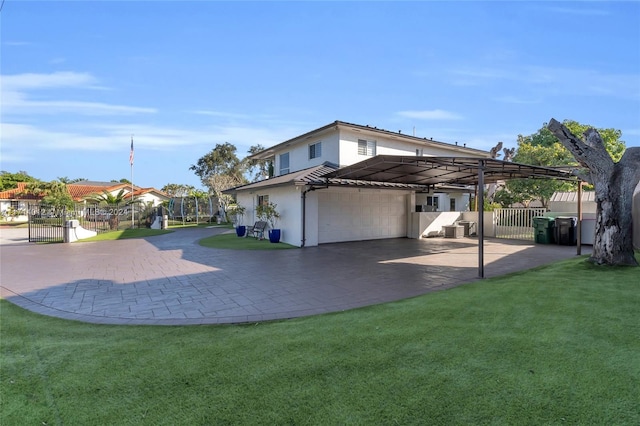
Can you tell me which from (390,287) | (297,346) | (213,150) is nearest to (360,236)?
(390,287)

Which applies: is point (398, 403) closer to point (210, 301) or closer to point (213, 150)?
point (210, 301)

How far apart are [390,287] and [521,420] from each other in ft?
15.9

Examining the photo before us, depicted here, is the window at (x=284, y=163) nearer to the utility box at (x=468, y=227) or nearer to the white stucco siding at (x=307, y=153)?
the white stucco siding at (x=307, y=153)

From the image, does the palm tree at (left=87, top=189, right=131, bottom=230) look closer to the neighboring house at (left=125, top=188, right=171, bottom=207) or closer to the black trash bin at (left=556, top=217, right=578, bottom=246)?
the neighboring house at (left=125, top=188, right=171, bottom=207)

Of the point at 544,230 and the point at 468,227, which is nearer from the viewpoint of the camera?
the point at 544,230

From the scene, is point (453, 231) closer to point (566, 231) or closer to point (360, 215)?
point (566, 231)

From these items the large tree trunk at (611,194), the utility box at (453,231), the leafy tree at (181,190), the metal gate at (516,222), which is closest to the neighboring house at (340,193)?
the utility box at (453,231)

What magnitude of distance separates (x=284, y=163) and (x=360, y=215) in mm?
6946

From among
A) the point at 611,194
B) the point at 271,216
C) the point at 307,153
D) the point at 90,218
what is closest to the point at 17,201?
the point at 90,218

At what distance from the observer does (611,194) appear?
307 inches

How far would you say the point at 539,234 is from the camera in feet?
49.2

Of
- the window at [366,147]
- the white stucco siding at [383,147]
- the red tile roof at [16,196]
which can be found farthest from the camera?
the red tile roof at [16,196]

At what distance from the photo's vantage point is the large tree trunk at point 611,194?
301 inches

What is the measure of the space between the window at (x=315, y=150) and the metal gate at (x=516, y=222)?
10374mm
